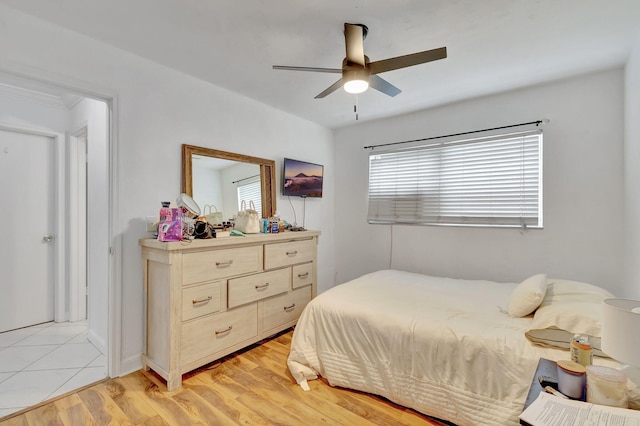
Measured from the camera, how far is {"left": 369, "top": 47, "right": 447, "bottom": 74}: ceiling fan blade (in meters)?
1.62

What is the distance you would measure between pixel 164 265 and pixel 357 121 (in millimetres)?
3000

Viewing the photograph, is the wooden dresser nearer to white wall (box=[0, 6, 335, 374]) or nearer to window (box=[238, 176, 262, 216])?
white wall (box=[0, 6, 335, 374])

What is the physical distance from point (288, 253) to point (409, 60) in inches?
78.4

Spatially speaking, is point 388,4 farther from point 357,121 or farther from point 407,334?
point 357,121

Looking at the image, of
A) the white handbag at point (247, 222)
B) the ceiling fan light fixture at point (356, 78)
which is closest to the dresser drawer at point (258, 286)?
the white handbag at point (247, 222)

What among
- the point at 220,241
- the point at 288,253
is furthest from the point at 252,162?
the point at 220,241

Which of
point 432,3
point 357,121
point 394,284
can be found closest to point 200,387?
point 394,284

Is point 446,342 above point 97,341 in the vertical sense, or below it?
above

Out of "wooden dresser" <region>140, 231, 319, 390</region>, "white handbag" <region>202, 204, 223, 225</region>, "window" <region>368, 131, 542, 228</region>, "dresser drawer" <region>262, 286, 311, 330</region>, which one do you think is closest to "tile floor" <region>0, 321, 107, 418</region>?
"wooden dresser" <region>140, 231, 319, 390</region>

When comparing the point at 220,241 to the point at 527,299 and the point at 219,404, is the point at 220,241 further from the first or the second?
the point at 527,299

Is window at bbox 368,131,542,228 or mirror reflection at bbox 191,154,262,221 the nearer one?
mirror reflection at bbox 191,154,262,221

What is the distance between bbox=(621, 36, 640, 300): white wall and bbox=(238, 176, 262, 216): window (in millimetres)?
3152

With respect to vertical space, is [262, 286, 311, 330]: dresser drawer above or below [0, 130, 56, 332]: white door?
below

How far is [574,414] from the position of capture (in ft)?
2.92
